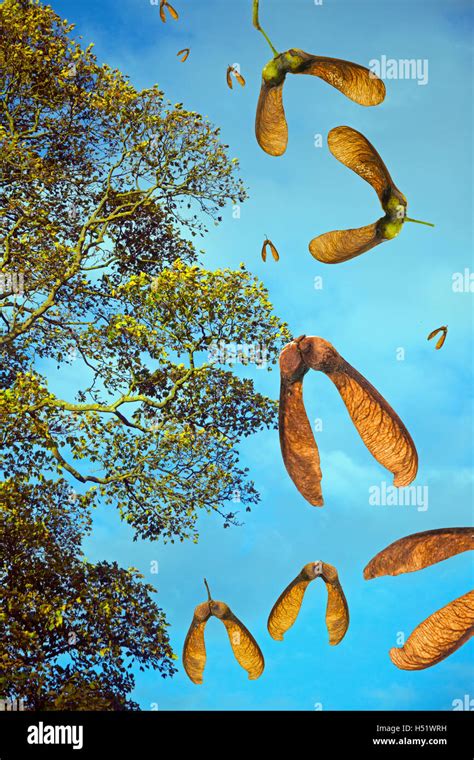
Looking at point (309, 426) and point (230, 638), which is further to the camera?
point (230, 638)

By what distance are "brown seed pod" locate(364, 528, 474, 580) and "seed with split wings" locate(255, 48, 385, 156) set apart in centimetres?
310

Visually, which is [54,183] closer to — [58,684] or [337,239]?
[337,239]

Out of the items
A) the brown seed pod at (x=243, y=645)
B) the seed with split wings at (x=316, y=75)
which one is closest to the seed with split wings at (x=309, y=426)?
the brown seed pod at (x=243, y=645)

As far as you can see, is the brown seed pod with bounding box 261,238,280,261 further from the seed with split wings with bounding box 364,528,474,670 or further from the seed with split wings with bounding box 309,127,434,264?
the seed with split wings with bounding box 364,528,474,670

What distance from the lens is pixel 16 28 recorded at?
6.57 metres

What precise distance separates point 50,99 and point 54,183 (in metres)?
0.81

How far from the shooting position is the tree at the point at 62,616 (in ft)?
17.6

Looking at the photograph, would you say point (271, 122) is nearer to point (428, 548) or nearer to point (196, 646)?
point (428, 548)

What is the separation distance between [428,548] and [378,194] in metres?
2.46

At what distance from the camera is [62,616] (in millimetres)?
5559
